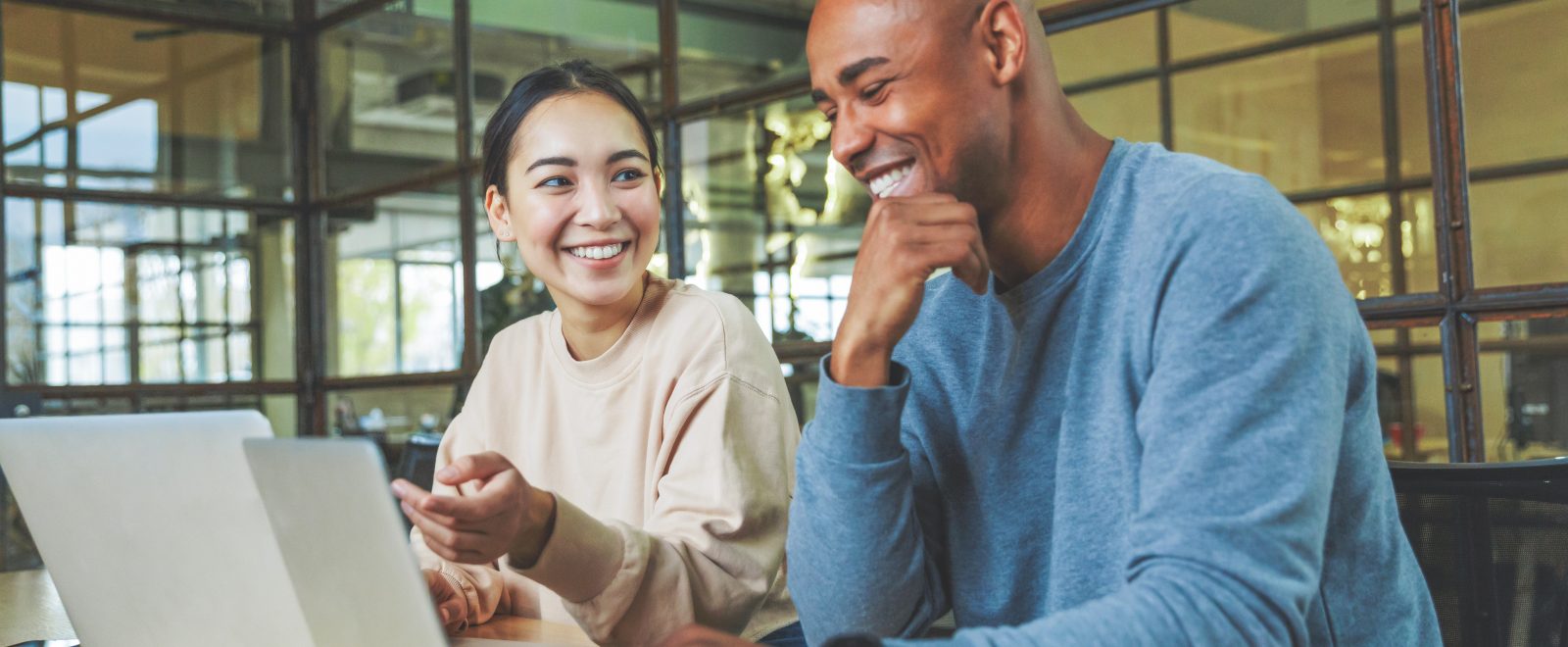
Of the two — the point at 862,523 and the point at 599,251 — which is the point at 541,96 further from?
the point at 862,523

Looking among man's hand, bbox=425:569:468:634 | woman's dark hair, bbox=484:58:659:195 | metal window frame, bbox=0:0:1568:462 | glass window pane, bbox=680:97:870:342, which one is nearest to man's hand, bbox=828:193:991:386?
man's hand, bbox=425:569:468:634

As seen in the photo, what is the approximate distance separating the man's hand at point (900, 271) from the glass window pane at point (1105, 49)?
84cm

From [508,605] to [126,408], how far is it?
3.63 metres

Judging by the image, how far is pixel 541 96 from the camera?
1.44 metres

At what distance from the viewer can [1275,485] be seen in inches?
28.8

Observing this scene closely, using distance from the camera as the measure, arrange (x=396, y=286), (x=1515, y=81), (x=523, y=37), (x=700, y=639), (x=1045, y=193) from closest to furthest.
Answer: (x=700, y=639) → (x=1045, y=193) → (x=1515, y=81) → (x=523, y=37) → (x=396, y=286)

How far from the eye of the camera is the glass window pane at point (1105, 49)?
2.62 metres

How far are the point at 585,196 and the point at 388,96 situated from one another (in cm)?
344

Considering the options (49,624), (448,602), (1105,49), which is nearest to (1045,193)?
(448,602)

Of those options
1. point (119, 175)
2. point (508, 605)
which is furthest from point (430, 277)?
Answer: point (508, 605)

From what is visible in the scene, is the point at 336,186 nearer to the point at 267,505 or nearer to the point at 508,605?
the point at 508,605

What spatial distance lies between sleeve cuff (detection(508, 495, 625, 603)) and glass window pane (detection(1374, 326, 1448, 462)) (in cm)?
145

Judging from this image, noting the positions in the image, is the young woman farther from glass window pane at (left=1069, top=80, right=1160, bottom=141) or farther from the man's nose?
glass window pane at (left=1069, top=80, right=1160, bottom=141)

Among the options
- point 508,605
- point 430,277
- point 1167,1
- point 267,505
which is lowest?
point 508,605
